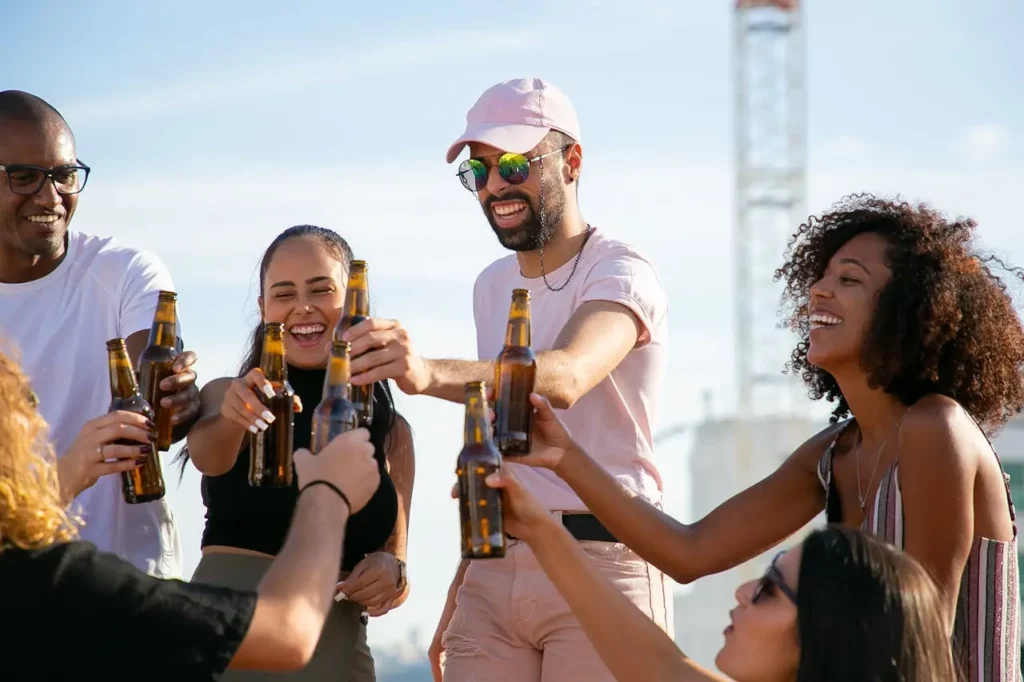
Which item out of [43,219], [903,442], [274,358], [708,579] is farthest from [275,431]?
[708,579]

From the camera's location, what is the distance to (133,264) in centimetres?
588

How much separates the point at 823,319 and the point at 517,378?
107 cm

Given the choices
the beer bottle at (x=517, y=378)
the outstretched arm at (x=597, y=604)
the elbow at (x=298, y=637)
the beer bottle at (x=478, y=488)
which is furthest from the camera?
the beer bottle at (x=517, y=378)

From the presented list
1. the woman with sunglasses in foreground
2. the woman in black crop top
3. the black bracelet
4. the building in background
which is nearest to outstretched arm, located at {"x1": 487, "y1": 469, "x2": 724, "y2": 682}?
the woman with sunglasses in foreground

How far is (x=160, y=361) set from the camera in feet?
17.3

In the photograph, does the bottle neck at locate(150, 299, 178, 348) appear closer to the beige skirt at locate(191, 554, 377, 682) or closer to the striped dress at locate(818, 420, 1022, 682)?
the beige skirt at locate(191, 554, 377, 682)

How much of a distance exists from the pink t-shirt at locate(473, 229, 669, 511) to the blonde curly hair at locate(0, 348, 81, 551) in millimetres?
2114

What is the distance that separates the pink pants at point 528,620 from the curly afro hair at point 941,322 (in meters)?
1.09

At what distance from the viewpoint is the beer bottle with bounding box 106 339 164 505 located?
16.6ft

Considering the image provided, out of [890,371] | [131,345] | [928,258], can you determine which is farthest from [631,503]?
[131,345]

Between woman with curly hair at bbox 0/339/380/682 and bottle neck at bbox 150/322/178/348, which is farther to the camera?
bottle neck at bbox 150/322/178/348

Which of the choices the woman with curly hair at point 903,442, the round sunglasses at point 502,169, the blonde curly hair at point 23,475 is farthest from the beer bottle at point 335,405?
the round sunglasses at point 502,169

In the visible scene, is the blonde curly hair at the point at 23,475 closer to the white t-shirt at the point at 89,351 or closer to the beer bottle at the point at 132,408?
the beer bottle at the point at 132,408

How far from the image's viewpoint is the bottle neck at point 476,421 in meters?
4.47
